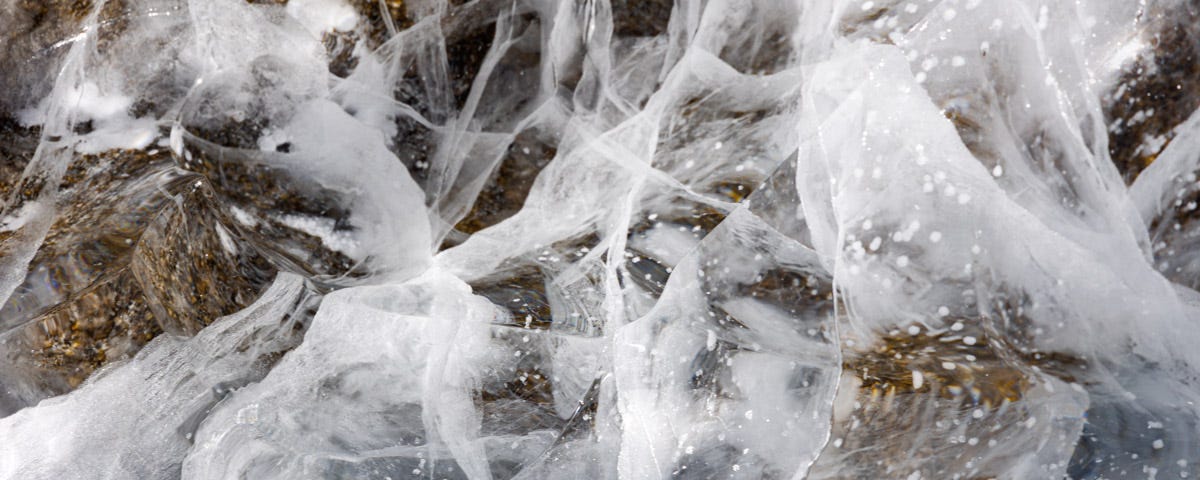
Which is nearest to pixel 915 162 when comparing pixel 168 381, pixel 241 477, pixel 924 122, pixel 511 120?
pixel 924 122

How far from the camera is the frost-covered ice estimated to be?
152cm

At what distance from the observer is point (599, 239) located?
200 centimetres

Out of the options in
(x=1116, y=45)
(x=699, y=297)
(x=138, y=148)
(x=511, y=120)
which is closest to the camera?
(x=1116, y=45)

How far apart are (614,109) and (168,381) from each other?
4.24 feet

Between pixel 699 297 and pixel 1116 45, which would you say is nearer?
pixel 1116 45

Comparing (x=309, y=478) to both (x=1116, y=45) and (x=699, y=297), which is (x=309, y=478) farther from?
(x=1116, y=45)

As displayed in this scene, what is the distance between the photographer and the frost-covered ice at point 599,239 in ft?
4.98

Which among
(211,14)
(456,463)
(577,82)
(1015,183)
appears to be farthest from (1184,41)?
(211,14)

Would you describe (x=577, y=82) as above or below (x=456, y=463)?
above

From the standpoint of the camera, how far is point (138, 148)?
208 centimetres

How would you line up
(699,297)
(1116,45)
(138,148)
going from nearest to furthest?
(1116,45), (699,297), (138,148)

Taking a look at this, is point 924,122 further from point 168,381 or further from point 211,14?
point 168,381

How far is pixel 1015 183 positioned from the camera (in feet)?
4.97

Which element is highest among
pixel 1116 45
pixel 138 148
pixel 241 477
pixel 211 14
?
pixel 1116 45
